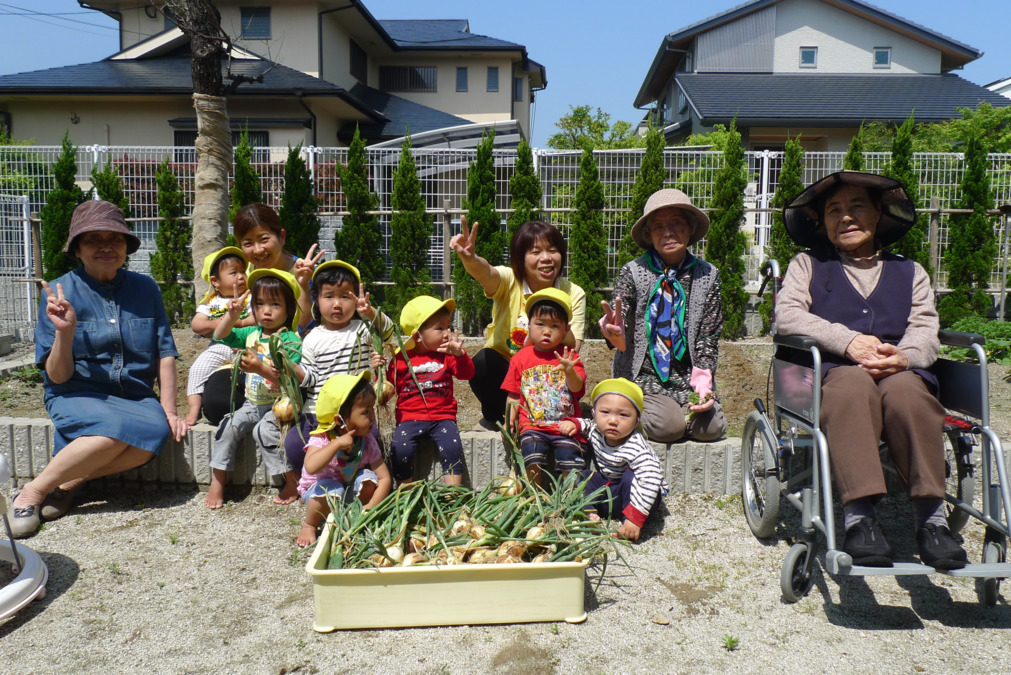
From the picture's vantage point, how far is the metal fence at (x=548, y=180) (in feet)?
29.9

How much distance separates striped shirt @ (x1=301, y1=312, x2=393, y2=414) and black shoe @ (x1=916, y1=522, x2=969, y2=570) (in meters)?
2.21

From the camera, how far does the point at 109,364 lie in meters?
3.48

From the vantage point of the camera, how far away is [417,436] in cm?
338

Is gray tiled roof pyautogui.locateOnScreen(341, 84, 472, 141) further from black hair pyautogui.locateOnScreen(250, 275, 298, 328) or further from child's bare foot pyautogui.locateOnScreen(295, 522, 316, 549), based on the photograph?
child's bare foot pyautogui.locateOnScreen(295, 522, 316, 549)

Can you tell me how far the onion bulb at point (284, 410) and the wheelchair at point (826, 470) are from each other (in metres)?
2.03

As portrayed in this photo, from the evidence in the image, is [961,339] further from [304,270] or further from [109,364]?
[109,364]

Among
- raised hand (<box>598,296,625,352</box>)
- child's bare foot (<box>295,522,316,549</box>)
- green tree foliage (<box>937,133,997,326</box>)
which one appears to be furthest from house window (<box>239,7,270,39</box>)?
child's bare foot (<box>295,522,316,549</box>)

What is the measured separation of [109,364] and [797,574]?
10.3 feet

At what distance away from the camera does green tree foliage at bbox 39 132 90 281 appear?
8.90m

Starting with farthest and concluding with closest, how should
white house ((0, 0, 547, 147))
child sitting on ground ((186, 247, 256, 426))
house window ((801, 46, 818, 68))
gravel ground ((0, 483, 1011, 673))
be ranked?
house window ((801, 46, 818, 68)) → white house ((0, 0, 547, 147)) → child sitting on ground ((186, 247, 256, 426)) → gravel ground ((0, 483, 1011, 673))

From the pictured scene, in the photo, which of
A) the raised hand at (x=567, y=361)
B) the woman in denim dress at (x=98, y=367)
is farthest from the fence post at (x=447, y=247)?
the raised hand at (x=567, y=361)

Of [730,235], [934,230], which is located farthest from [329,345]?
[934,230]

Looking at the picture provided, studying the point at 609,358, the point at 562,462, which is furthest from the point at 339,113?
the point at 562,462

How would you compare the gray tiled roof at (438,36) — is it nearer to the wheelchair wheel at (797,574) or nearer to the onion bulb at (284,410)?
the onion bulb at (284,410)
